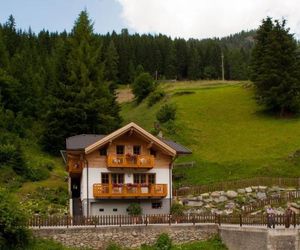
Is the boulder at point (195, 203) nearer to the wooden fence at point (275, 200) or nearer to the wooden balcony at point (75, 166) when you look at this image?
the wooden fence at point (275, 200)

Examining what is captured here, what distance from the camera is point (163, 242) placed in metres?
37.9

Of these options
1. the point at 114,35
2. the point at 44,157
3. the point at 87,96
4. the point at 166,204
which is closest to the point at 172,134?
the point at 87,96

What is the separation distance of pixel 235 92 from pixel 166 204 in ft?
173

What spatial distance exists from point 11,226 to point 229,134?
45.9 metres

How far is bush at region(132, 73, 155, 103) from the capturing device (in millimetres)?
102562

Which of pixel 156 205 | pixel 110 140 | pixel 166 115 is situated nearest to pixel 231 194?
pixel 156 205

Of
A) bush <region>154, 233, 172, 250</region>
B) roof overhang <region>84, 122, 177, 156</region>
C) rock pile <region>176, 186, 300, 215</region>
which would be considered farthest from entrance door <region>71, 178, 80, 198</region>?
→ bush <region>154, 233, 172, 250</region>

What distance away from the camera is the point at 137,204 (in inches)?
1880

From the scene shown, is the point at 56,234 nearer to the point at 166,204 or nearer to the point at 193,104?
the point at 166,204

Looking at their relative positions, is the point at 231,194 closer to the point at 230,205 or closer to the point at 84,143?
the point at 230,205

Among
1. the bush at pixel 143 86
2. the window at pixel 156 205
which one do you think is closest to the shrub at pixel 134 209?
the window at pixel 156 205

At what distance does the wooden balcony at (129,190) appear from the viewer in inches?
1831

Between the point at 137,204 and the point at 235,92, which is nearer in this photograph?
the point at 137,204

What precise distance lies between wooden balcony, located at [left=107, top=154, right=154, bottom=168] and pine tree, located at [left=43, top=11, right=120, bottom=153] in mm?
20048
